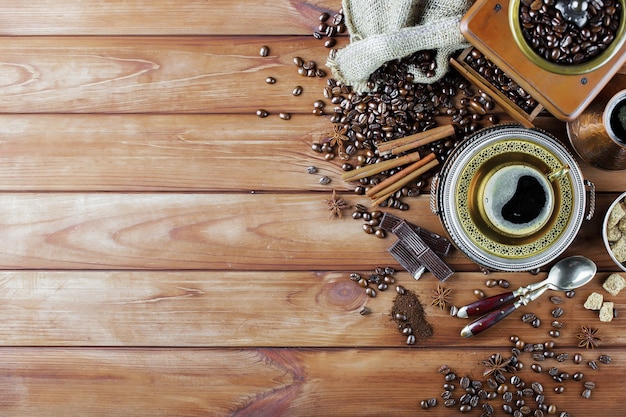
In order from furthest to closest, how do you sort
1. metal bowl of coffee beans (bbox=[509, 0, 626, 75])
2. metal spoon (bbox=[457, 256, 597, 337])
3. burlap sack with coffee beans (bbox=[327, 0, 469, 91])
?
metal spoon (bbox=[457, 256, 597, 337]), burlap sack with coffee beans (bbox=[327, 0, 469, 91]), metal bowl of coffee beans (bbox=[509, 0, 626, 75])

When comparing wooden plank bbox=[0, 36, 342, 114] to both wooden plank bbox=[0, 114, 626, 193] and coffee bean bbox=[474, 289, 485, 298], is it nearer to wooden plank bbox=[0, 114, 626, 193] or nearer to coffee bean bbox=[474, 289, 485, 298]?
wooden plank bbox=[0, 114, 626, 193]

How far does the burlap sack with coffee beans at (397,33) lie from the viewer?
1.33 m

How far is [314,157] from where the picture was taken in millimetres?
1493

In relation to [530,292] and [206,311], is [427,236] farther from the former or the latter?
[206,311]

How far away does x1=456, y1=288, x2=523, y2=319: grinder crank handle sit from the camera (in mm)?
1430

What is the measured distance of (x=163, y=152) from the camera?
150 centimetres

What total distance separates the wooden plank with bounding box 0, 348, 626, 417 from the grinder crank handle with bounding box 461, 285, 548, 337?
9 cm

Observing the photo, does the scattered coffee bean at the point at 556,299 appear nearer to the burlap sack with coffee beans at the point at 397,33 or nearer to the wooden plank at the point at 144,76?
the burlap sack with coffee beans at the point at 397,33

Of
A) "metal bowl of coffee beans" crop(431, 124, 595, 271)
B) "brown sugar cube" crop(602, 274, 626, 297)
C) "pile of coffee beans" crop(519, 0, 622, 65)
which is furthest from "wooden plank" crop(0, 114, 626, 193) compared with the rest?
"brown sugar cube" crop(602, 274, 626, 297)

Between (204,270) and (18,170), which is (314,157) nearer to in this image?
(204,270)

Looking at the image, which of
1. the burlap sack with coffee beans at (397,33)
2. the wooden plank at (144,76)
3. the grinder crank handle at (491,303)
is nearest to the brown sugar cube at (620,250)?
the grinder crank handle at (491,303)

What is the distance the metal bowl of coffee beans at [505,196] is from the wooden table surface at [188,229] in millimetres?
132

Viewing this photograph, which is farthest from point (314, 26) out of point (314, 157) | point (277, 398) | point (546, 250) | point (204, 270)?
point (277, 398)

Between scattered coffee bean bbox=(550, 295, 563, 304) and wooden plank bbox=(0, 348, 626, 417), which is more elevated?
scattered coffee bean bbox=(550, 295, 563, 304)
